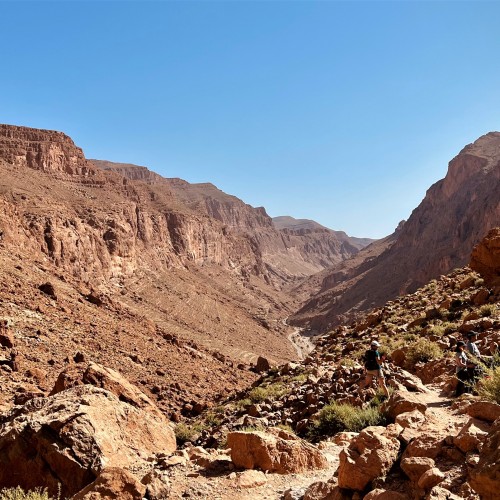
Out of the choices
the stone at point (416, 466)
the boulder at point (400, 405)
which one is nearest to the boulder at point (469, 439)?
the stone at point (416, 466)

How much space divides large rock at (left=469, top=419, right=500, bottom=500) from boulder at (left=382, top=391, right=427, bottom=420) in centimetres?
337

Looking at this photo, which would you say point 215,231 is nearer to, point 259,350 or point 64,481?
point 259,350

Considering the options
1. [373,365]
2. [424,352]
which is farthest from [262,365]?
[373,365]

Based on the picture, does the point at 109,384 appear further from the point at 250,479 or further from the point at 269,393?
the point at 250,479

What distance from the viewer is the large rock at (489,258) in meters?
16.1

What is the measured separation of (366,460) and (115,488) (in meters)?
2.58

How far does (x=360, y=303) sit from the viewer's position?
91.8 meters

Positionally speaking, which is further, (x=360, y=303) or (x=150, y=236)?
(x=360, y=303)

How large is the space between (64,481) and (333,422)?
4996 millimetres

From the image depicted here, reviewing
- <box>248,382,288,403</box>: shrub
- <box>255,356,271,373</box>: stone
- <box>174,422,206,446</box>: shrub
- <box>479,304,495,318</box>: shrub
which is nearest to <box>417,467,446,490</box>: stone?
<box>174,422,206,446</box>: shrub

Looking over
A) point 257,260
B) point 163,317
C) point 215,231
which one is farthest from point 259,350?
point 257,260

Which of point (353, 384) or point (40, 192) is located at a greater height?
point (40, 192)

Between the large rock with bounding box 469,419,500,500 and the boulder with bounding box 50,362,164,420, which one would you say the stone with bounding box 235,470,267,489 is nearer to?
the large rock with bounding box 469,419,500,500

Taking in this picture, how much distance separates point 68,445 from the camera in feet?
19.8
